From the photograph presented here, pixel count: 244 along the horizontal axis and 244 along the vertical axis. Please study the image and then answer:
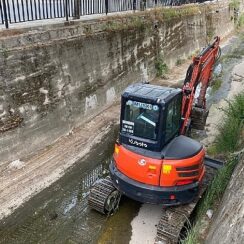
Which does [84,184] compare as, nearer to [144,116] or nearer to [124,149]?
[124,149]

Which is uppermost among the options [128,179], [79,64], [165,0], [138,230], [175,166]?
[165,0]

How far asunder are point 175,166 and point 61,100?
490 centimetres

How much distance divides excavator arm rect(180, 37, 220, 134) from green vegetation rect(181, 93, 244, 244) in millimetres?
932

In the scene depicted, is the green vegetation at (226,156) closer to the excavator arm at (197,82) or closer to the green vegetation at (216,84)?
the excavator arm at (197,82)

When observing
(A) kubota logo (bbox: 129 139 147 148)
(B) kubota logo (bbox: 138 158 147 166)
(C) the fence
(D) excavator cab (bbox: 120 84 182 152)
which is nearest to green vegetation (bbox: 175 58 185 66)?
(C) the fence

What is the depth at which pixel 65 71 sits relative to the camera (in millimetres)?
10203

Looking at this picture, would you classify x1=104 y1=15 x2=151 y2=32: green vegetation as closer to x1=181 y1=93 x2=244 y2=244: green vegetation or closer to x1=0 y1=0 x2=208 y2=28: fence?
x1=0 y1=0 x2=208 y2=28: fence

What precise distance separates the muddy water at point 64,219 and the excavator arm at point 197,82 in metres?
2.50

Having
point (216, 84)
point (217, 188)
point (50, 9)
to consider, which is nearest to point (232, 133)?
point (217, 188)

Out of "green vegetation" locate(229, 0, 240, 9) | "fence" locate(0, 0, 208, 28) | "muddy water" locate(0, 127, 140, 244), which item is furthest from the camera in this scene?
"green vegetation" locate(229, 0, 240, 9)

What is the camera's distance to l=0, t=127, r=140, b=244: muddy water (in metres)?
6.64

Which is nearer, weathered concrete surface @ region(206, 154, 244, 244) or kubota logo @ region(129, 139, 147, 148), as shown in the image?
weathered concrete surface @ region(206, 154, 244, 244)

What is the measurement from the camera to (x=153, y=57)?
1589cm

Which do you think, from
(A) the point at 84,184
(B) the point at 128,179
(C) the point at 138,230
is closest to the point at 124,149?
(B) the point at 128,179
